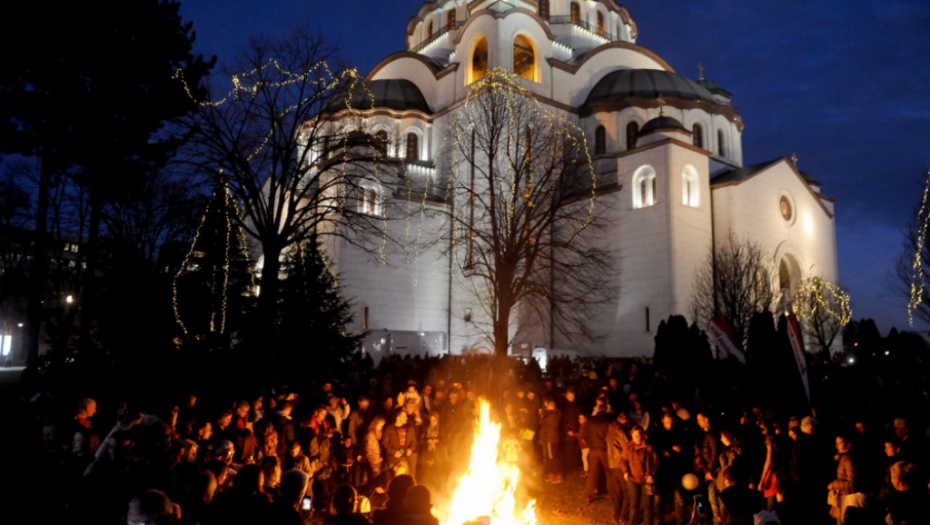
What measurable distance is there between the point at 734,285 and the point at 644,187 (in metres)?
6.11

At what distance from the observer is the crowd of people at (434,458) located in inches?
189

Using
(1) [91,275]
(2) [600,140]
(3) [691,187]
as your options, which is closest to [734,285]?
(3) [691,187]

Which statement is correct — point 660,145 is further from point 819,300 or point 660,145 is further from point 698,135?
point 819,300

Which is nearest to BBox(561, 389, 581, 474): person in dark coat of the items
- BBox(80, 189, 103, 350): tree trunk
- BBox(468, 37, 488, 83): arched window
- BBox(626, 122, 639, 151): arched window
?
BBox(80, 189, 103, 350): tree trunk

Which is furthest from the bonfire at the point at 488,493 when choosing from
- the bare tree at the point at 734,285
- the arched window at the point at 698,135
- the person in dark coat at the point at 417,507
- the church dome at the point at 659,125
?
the arched window at the point at 698,135

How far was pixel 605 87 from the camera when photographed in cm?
3388

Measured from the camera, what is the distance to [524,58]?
33.4m

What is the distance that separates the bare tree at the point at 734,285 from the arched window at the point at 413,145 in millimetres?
14892

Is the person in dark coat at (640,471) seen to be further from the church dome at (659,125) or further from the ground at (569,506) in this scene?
the church dome at (659,125)

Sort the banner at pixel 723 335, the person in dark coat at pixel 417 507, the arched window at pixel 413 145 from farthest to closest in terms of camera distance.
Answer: the arched window at pixel 413 145
the banner at pixel 723 335
the person in dark coat at pixel 417 507

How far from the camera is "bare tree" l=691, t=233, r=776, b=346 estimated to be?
83.2 feet

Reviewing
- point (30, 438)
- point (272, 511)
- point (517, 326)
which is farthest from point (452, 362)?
point (272, 511)

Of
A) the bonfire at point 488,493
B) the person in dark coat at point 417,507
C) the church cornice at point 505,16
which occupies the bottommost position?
the bonfire at point 488,493

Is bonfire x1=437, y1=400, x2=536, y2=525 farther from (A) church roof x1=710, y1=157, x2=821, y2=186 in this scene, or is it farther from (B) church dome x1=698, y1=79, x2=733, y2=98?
(B) church dome x1=698, y1=79, x2=733, y2=98
